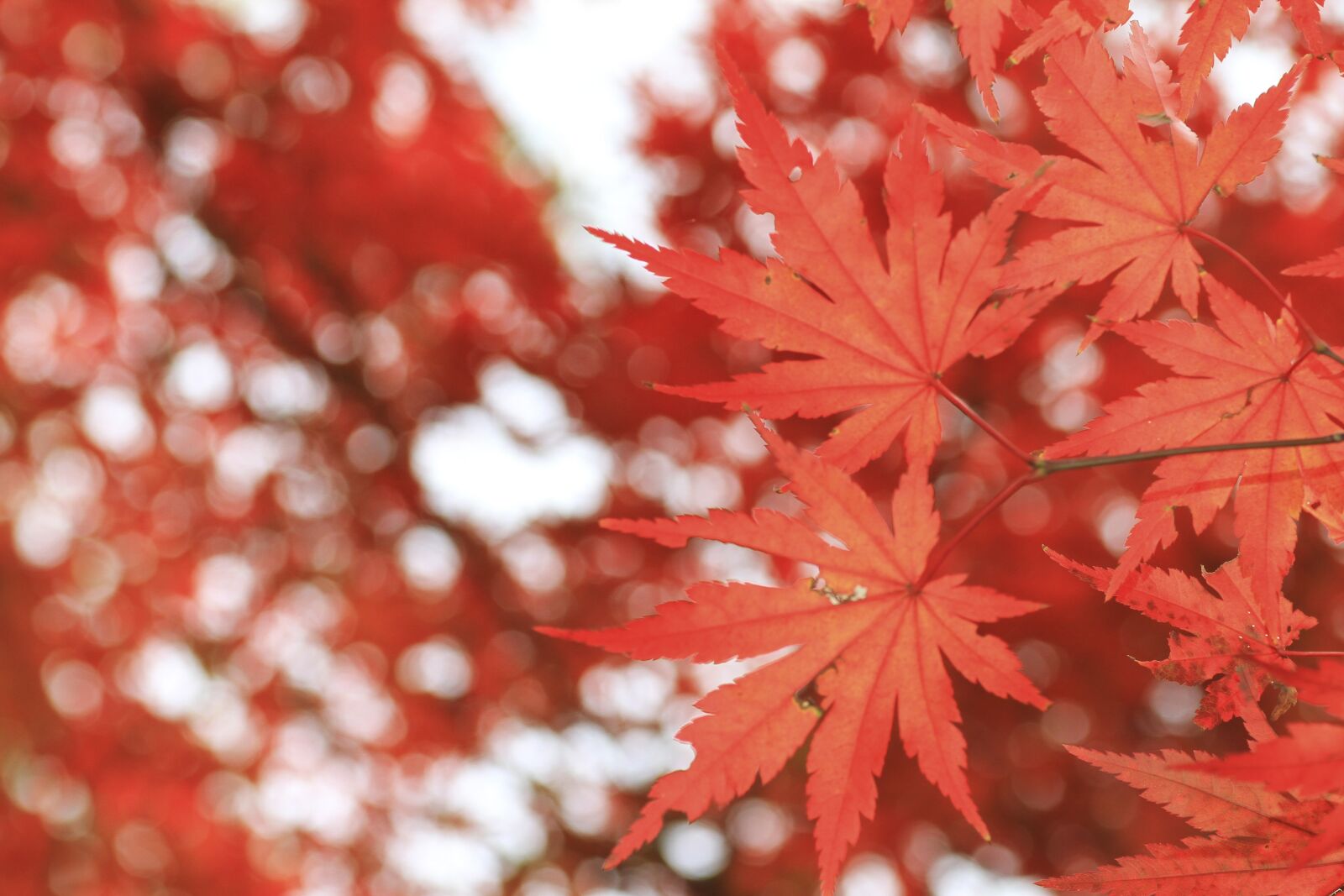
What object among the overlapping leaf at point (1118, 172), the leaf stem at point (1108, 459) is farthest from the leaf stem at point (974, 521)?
the overlapping leaf at point (1118, 172)

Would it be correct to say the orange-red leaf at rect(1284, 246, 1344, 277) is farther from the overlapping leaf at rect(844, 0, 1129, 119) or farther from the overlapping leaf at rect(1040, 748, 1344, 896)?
the overlapping leaf at rect(1040, 748, 1344, 896)

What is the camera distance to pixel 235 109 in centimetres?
433

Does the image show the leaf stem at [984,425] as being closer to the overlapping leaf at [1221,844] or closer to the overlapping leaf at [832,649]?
the overlapping leaf at [832,649]

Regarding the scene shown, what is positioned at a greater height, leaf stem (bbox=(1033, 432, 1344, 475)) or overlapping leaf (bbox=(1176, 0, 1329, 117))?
overlapping leaf (bbox=(1176, 0, 1329, 117))

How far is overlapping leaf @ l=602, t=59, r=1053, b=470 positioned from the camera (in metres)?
0.83

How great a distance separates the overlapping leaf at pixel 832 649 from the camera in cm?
81

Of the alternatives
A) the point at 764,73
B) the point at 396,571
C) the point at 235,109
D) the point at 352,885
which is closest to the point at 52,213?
the point at 235,109

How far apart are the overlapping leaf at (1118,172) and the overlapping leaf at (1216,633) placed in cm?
23

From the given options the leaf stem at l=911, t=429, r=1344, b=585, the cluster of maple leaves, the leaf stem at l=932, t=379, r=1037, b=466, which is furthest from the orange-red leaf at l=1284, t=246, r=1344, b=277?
the leaf stem at l=932, t=379, r=1037, b=466

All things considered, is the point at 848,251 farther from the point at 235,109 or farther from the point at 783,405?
the point at 235,109

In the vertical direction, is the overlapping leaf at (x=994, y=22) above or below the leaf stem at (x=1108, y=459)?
above

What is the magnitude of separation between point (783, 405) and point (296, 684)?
5119mm

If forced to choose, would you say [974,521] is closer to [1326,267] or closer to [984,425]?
[984,425]

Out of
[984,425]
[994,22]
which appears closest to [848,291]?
[984,425]
